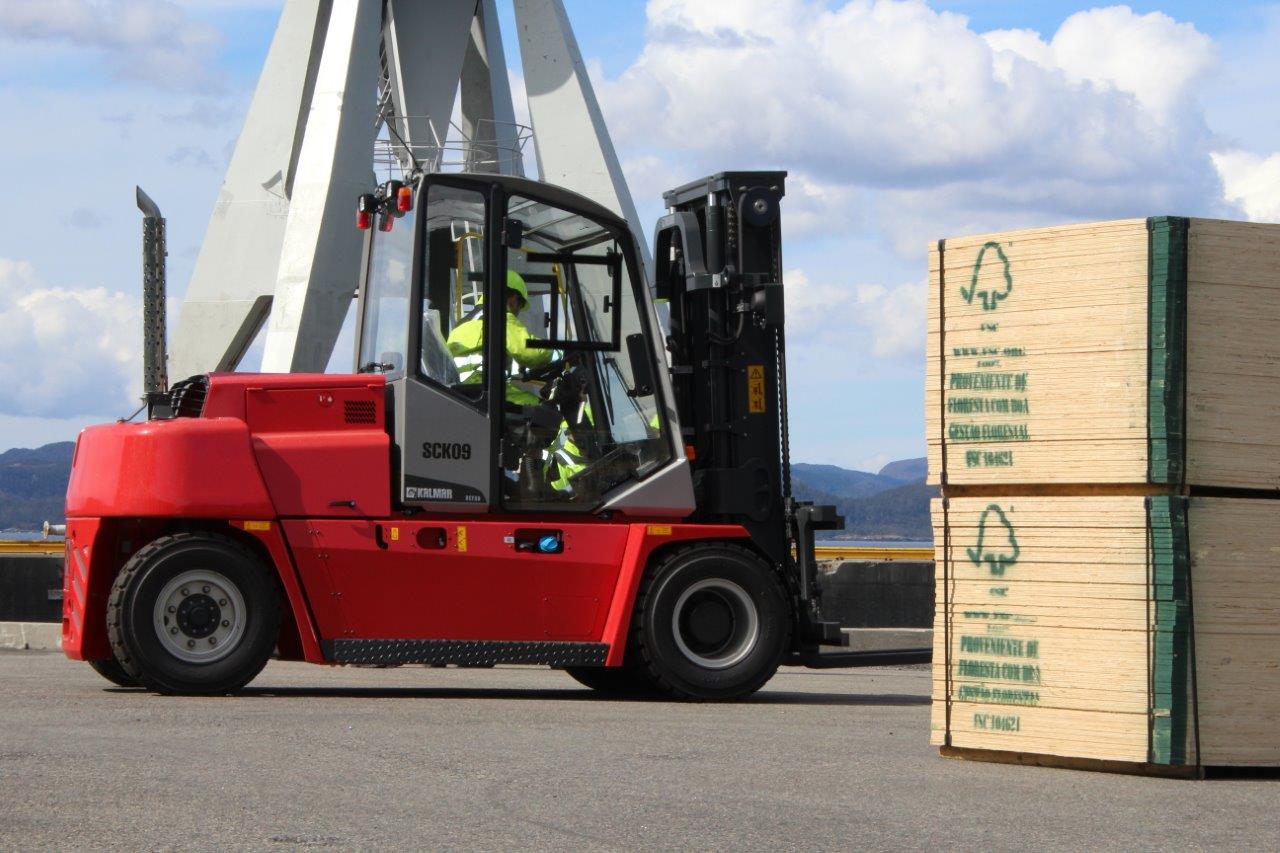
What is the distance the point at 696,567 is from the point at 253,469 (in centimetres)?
242

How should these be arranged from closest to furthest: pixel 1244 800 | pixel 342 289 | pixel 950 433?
pixel 1244 800, pixel 950 433, pixel 342 289

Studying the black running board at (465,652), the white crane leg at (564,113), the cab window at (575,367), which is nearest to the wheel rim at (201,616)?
the black running board at (465,652)

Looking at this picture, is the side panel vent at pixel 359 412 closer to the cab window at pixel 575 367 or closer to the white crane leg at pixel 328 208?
the cab window at pixel 575 367

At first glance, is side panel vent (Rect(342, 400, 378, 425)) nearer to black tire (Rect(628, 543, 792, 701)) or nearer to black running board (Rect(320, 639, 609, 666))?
black running board (Rect(320, 639, 609, 666))

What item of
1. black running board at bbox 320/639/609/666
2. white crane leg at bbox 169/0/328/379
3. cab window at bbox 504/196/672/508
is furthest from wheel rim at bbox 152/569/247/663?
white crane leg at bbox 169/0/328/379

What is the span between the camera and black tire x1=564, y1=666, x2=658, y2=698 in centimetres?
1041

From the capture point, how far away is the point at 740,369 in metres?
10.8

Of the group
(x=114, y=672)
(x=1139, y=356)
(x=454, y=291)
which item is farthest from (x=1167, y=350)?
(x=114, y=672)

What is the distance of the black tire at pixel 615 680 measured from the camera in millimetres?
10414

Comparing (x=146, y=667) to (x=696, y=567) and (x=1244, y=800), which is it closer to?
(x=696, y=567)

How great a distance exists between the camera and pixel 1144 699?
681 cm

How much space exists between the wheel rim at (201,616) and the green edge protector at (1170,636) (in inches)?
187

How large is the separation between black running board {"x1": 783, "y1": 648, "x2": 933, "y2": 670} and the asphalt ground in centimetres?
126

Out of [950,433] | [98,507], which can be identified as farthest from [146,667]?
[950,433]
